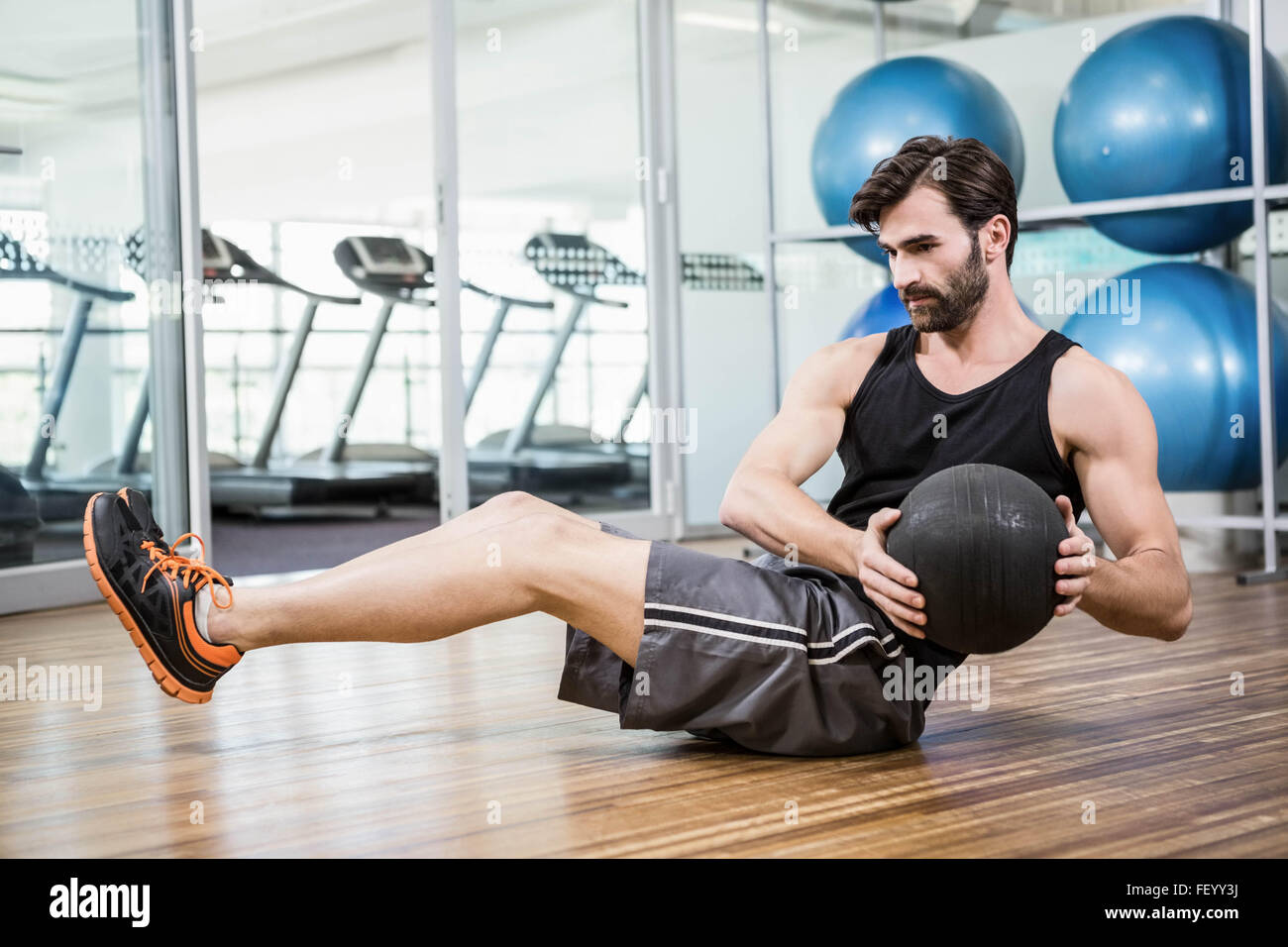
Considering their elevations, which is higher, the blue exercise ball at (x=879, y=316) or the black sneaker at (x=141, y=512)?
the blue exercise ball at (x=879, y=316)

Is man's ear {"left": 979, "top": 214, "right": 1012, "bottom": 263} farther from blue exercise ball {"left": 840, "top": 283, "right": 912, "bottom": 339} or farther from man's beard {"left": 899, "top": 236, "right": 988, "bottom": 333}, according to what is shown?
blue exercise ball {"left": 840, "top": 283, "right": 912, "bottom": 339}

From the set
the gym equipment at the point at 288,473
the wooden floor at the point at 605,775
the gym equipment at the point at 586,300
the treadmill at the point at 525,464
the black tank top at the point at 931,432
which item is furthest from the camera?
the gym equipment at the point at 288,473

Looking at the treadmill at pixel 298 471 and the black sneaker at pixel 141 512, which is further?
the treadmill at pixel 298 471

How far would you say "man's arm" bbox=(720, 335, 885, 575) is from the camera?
182 cm

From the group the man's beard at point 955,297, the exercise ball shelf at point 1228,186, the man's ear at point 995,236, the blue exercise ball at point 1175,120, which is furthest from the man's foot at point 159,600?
the blue exercise ball at point 1175,120

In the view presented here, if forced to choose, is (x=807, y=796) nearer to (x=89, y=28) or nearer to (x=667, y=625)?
(x=667, y=625)

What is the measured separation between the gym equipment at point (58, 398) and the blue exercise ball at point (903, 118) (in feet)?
6.89

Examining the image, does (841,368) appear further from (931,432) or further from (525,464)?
(525,464)

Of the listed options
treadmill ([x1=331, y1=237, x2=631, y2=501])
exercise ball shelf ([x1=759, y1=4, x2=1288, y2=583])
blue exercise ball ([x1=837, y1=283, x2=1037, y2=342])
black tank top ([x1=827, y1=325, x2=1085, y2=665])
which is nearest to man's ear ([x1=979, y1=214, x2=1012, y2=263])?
black tank top ([x1=827, y1=325, x2=1085, y2=665])

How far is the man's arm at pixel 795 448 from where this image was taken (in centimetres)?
182

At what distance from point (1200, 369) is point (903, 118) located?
1099 millimetres

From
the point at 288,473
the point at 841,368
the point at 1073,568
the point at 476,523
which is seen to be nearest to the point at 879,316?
the point at 841,368

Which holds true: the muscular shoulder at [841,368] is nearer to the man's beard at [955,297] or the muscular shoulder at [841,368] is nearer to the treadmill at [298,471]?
the man's beard at [955,297]

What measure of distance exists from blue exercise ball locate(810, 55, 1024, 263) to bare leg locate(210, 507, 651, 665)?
2386 mm
